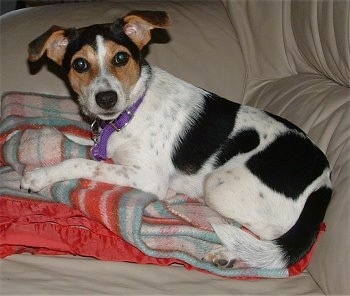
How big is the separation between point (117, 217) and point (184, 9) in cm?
174

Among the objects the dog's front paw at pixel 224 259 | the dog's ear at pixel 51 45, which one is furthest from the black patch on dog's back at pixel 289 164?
the dog's ear at pixel 51 45

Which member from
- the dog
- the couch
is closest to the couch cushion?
the couch

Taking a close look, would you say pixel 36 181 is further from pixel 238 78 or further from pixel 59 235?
pixel 238 78

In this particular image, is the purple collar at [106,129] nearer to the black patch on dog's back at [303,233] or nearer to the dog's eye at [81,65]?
the dog's eye at [81,65]

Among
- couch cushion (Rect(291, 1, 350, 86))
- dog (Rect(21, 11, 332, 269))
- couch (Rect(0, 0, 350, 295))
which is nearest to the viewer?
couch (Rect(0, 0, 350, 295))

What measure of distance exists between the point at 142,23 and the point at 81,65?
358 mm

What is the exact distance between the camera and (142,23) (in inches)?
107

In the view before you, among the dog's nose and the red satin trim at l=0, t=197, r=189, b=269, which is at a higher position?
the dog's nose

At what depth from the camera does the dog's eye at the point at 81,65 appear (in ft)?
8.54

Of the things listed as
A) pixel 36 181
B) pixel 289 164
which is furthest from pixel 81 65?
pixel 289 164

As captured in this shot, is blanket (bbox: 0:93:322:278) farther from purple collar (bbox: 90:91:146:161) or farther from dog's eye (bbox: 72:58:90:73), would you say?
dog's eye (bbox: 72:58:90:73)

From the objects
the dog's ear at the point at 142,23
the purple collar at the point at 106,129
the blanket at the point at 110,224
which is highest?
the dog's ear at the point at 142,23

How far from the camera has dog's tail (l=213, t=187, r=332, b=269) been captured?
2.29m

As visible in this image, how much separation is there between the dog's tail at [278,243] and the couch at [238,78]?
0.07 meters
